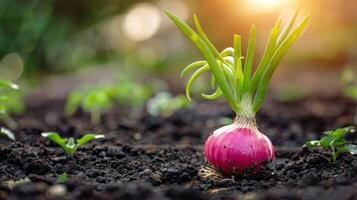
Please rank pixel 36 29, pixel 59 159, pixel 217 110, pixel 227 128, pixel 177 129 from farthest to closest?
pixel 36 29 → pixel 217 110 → pixel 177 129 → pixel 59 159 → pixel 227 128

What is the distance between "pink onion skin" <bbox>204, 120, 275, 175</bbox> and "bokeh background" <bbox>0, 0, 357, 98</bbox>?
5.00 metres

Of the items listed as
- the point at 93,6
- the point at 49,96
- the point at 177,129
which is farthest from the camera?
the point at 93,6

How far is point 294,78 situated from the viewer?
759 centimetres

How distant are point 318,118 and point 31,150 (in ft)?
7.28

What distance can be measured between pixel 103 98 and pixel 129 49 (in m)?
6.23

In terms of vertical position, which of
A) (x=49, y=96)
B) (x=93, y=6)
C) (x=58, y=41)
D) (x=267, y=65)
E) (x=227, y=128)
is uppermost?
(x=93, y=6)

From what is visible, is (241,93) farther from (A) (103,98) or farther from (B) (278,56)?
(A) (103,98)

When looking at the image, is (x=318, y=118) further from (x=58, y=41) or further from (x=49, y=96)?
(x=58, y=41)

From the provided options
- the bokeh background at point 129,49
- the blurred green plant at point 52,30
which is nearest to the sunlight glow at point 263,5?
the bokeh background at point 129,49

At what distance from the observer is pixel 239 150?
92.6 inches

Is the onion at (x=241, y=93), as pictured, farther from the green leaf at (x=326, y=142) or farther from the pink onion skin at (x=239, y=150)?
the green leaf at (x=326, y=142)

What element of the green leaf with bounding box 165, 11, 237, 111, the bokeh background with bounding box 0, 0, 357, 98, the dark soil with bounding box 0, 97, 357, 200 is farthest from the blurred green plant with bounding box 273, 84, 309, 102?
the green leaf with bounding box 165, 11, 237, 111

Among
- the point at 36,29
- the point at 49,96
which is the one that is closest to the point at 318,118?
the point at 49,96

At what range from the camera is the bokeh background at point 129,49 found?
8.22 m
